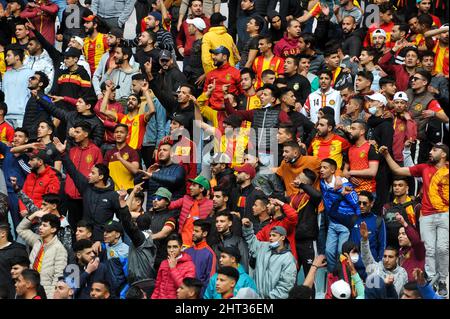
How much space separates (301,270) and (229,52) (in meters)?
5.19

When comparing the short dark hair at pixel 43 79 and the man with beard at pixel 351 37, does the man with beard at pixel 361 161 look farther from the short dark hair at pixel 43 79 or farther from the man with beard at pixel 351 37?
the short dark hair at pixel 43 79


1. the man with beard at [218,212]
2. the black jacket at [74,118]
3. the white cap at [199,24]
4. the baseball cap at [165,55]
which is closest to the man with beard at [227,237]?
the man with beard at [218,212]

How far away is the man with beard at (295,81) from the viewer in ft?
78.3

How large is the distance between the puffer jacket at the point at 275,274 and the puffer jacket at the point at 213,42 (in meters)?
6.00

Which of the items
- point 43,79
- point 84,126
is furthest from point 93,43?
point 84,126

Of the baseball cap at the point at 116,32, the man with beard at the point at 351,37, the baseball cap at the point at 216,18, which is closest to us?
the man with beard at the point at 351,37

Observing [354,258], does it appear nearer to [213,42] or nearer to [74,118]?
[74,118]

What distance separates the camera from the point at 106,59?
25.6 meters

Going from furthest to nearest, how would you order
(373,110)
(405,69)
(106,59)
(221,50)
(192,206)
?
1. (106,59)
2. (221,50)
3. (405,69)
4. (373,110)
5. (192,206)

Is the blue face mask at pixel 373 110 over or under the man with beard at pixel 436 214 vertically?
over

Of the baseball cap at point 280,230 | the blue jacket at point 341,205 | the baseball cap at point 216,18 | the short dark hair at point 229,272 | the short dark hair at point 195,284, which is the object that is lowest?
the short dark hair at point 195,284

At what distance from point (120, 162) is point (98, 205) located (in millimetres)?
1357
